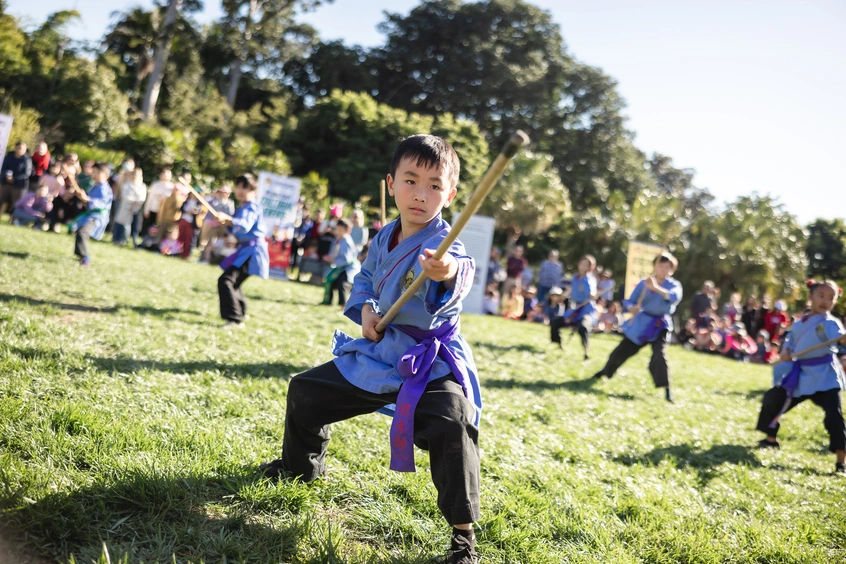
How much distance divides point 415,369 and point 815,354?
16.2ft

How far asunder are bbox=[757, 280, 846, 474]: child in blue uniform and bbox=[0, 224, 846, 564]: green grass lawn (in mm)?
336

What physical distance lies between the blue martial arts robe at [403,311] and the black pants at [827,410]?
4.50 m

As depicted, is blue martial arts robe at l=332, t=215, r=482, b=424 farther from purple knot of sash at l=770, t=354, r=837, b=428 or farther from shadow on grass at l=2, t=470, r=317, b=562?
purple knot of sash at l=770, t=354, r=837, b=428

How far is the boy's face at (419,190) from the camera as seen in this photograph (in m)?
2.49

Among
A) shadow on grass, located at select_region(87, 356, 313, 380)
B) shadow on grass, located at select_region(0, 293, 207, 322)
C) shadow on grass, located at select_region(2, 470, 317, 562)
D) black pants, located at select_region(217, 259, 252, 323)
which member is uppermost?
black pants, located at select_region(217, 259, 252, 323)

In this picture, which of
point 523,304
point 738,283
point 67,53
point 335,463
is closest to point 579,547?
point 335,463

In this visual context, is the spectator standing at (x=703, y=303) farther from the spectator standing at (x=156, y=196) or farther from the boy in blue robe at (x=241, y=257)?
the spectator standing at (x=156, y=196)

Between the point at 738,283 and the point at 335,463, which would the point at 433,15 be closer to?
the point at 738,283

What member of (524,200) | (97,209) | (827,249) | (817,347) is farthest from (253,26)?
(827,249)

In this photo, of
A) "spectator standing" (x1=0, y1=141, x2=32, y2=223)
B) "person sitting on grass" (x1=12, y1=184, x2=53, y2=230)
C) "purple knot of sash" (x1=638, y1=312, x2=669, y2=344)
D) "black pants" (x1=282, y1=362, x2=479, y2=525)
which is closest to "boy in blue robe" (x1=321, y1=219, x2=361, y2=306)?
"purple knot of sash" (x1=638, y1=312, x2=669, y2=344)

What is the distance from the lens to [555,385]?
6.98 metres

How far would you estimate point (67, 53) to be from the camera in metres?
25.5

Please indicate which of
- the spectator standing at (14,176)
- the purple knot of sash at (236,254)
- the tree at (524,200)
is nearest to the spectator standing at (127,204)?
the spectator standing at (14,176)

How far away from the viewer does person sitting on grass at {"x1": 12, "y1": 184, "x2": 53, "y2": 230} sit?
41.8ft
